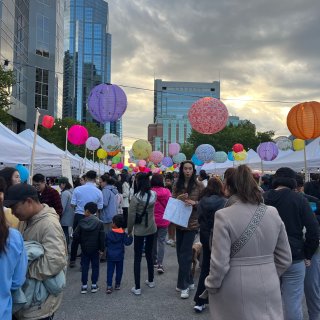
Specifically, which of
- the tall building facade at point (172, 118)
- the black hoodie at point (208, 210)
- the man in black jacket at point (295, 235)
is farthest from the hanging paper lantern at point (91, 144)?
the tall building facade at point (172, 118)

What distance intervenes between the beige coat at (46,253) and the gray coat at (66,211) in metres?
5.70

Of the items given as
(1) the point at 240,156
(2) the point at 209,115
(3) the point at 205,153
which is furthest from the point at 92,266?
(1) the point at 240,156

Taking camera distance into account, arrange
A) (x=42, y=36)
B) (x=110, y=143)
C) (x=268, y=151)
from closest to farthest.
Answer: (x=110, y=143) → (x=268, y=151) → (x=42, y=36)

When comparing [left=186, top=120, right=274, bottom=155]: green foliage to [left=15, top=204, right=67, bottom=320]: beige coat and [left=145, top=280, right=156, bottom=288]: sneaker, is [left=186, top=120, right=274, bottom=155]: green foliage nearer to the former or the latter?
[left=145, top=280, right=156, bottom=288]: sneaker

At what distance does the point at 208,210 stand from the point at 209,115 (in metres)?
6.34

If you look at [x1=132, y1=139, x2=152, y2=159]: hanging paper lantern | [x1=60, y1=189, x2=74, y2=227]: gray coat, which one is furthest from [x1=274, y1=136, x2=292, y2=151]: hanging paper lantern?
[x1=60, y1=189, x2=74, y2=227]: gray coat

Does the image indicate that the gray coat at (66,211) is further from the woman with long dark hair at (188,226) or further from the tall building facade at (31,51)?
the tall building facade at (31,51)

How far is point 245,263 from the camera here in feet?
9.05

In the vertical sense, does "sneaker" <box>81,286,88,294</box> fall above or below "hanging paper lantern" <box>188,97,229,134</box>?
below

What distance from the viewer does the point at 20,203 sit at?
8.93 feet

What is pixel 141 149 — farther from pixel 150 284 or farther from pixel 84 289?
pixel 84 289

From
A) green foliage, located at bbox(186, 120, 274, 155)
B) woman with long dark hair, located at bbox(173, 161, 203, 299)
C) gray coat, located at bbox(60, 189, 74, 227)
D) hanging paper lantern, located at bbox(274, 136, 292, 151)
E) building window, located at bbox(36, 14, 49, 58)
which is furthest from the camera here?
building window, located at bbox(36, 14, 49, 58)

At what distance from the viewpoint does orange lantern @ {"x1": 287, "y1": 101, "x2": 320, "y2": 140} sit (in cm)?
956

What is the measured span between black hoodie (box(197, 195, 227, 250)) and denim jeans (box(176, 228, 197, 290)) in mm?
740
